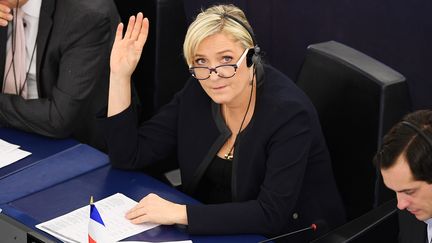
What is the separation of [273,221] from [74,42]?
3.65ft

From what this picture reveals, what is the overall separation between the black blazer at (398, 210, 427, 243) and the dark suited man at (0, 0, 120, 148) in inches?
51.8

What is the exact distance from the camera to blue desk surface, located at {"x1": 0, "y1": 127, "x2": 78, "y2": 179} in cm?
269

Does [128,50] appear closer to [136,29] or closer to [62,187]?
[136,29]

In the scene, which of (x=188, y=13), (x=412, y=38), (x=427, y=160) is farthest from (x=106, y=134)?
(x=188, y=13)

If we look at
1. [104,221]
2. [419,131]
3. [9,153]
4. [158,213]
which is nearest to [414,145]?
[419,131]

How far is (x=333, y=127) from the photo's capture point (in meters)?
2.68

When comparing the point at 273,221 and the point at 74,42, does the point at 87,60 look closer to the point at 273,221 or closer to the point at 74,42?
the point at 74,42

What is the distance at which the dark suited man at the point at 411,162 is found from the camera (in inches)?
74.4

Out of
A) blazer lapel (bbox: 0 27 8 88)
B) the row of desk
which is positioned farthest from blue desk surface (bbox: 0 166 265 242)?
blazer lapel (bbox: 0 27 8 88)

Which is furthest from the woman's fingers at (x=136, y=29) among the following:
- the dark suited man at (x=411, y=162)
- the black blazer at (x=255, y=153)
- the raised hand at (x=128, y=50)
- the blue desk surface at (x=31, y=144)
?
the dark suited man at (x=411, y=162)

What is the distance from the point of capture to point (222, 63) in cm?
247

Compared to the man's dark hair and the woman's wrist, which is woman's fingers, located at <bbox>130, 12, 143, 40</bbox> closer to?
the woman's wrist

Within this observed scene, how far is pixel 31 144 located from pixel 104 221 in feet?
2.20

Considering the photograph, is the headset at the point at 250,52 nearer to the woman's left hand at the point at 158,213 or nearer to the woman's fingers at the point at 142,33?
the woman's fingers at the point at 142,33
